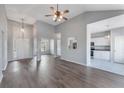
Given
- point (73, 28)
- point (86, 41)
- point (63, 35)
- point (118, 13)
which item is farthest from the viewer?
point (63, 35)

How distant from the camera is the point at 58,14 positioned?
4.29 m

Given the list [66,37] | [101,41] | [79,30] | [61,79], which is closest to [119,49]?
[101,41]

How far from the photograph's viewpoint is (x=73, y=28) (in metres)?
7.26

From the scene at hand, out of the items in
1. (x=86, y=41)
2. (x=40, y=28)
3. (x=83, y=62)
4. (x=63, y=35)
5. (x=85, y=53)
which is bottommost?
(x=83, y=62)

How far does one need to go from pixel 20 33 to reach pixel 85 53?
20.4ft

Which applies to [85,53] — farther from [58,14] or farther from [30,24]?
[30,24]

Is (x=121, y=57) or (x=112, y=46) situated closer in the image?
(x=121, y=57)

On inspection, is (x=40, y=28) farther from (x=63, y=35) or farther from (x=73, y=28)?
(x=73, y=28)

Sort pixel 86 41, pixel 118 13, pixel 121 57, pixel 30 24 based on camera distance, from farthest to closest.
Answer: pixel 30 24, pixel 121 57, pixel 86 41, pixel 118 13

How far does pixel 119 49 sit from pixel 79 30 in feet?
10.5

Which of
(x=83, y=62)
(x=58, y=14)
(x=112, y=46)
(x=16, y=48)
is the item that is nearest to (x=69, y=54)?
(x=83, y=62)

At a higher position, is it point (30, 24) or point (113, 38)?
point (30, 24)

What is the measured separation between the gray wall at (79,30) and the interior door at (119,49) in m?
2.68

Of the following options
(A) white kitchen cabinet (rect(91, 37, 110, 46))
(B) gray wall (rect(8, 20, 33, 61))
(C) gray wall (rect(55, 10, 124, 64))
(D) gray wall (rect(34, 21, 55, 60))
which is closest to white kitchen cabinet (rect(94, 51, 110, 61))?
(A) white kitchen cabinet (rect(91, 37, 110, 46))
